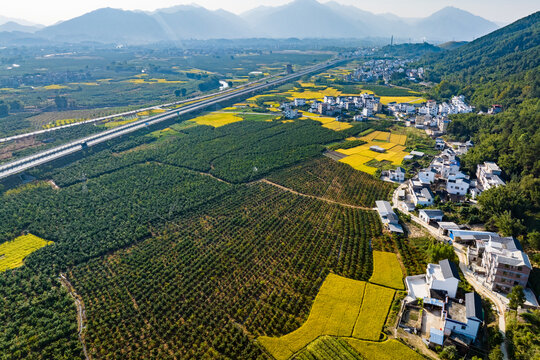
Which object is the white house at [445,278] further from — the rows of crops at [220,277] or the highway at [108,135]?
the highway at [108,135]

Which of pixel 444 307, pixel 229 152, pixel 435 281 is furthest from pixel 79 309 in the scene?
pixel 229 152

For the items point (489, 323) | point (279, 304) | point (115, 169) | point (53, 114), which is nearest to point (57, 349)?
point (279, 304)

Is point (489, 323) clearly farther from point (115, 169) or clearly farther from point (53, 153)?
point (53, 153)

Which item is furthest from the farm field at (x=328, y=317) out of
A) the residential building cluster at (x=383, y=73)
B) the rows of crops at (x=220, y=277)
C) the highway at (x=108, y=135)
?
the residential building cluster at (x=383, y=73)

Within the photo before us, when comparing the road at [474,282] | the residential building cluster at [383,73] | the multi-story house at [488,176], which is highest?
the residential building cluster at [383,73]

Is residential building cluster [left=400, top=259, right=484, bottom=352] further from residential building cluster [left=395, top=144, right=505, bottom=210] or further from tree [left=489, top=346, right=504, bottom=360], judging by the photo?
residential building cluster [left=395, top=144, right=505, bottom=210]
